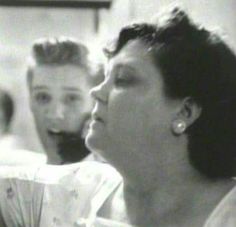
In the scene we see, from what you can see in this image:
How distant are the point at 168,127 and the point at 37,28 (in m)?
0.32

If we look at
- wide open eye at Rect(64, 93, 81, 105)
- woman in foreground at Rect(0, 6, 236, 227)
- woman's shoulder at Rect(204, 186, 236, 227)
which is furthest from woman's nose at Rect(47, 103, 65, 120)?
woman's shoulder at Rect(204, 186, 236, 227)

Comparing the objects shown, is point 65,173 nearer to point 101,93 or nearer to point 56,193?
point 56,193

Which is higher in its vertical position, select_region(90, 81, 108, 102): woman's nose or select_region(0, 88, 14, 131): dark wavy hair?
select_region(90, 81, 108, 102): woman's nose

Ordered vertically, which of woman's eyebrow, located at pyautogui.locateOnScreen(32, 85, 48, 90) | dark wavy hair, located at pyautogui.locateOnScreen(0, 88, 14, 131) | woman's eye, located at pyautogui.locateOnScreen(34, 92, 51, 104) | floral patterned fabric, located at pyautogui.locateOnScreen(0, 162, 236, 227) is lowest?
floral patterned fabric, located at pyautogui.locateOnScreen(0, 162, 236, 227)

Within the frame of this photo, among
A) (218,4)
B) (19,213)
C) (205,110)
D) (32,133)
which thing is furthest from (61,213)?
(218,4)

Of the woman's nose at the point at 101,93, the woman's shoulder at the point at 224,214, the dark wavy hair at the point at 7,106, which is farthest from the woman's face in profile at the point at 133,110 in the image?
the dark wavy hair at the point at 7,106

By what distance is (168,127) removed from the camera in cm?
76

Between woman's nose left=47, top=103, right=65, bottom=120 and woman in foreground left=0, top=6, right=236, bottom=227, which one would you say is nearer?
woman in foreground left=0, top=6, right=236, bottom=227

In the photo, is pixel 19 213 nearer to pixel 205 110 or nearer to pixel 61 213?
pixel 61 213

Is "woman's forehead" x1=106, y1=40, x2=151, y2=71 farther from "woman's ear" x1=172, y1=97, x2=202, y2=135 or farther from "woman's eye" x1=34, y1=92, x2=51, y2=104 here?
"woman's eye" x1=34, y1=92, x2=51, y2=104

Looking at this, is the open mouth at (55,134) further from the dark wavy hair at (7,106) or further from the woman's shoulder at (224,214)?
the woman's shoulder at (224,214)

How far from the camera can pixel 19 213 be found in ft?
2.76

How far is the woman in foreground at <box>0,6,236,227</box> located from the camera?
743mm

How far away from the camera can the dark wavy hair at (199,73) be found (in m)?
0.74
